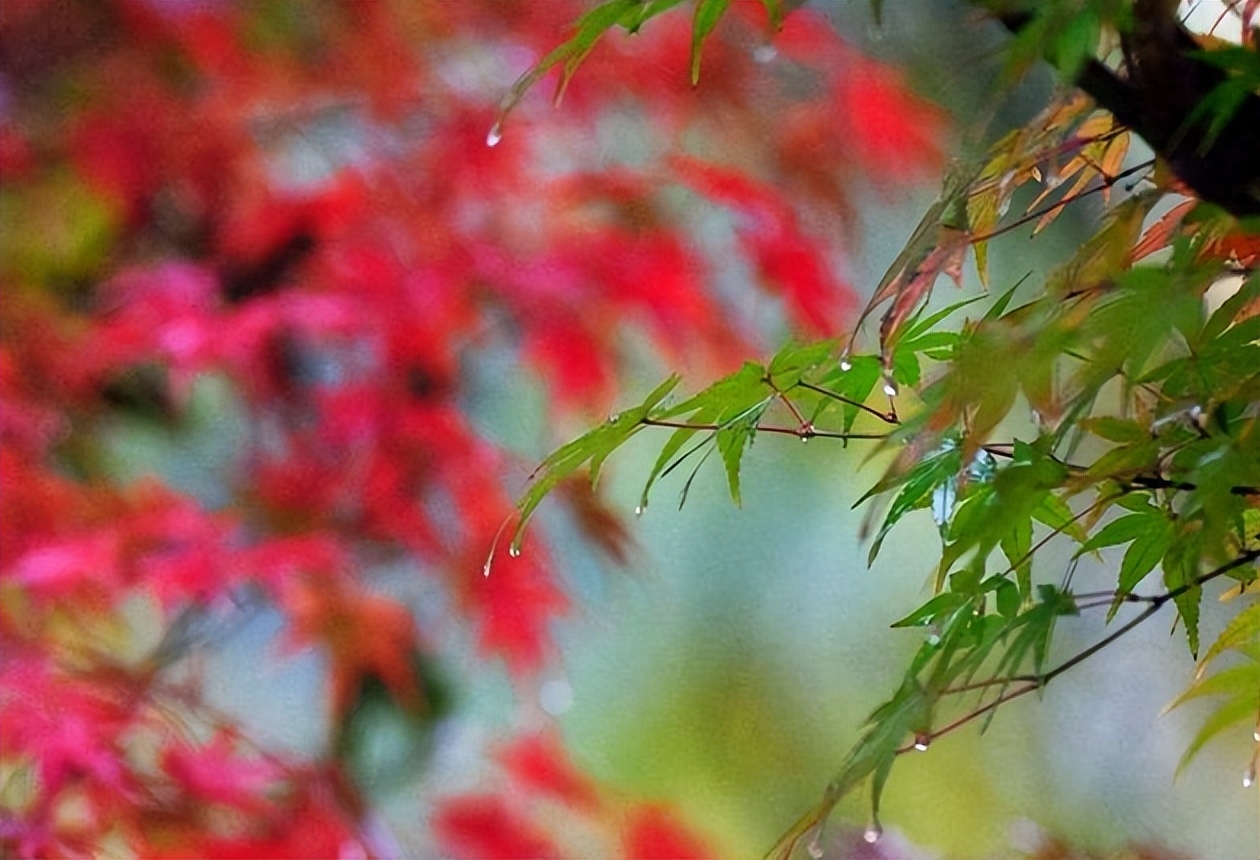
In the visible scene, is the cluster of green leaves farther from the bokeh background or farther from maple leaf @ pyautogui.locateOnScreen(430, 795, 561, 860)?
maple leaf @ pyautogui.locateOnScreen(430, 795, 561, 860)

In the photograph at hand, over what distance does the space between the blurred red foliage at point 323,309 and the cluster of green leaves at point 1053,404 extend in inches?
17.8

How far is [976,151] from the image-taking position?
444 mm

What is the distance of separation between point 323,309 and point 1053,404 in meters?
0.75

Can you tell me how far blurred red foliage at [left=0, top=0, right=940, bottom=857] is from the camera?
100 centimetres

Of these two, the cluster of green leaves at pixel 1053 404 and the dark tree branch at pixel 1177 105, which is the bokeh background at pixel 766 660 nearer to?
the cluster of green leaves at pixel 1053 404

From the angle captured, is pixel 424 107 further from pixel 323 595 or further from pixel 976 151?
pixel 976 151

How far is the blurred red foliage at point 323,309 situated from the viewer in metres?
1.00

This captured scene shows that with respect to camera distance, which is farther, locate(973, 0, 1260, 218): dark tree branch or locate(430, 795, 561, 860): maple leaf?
locate(430, 795, 561, 860): maple leaf

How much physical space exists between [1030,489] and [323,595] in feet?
2.46

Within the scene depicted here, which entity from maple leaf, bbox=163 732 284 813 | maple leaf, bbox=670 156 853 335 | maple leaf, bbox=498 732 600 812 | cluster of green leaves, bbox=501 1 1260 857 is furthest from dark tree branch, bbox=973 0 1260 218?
maple leaf, bbox=163 732 284 813

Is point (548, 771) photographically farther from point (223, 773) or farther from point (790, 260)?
point (790, 260)

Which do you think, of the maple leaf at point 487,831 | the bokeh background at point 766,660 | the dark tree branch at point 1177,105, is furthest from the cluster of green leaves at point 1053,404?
the maple leaf at point 487,831

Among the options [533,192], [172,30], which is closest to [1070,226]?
[533,192]

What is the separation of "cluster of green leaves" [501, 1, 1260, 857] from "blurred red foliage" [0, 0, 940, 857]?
1.48ft
